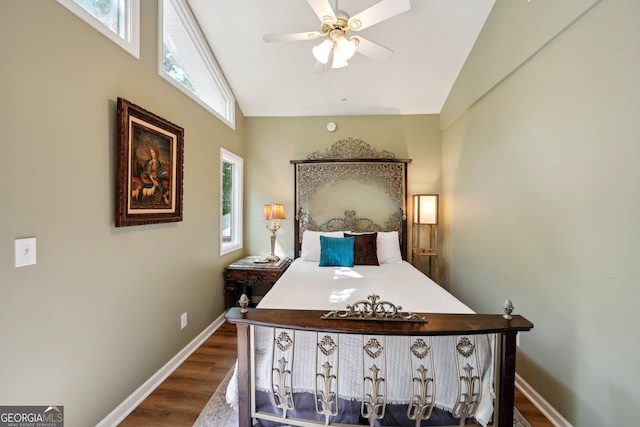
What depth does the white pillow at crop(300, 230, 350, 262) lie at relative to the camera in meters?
3.38

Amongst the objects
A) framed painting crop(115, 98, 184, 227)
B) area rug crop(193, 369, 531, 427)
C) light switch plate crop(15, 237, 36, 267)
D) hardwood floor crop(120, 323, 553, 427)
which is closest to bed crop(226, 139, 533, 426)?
area rug crop(193, 369, 531, 427)

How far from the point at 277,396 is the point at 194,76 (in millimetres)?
3078

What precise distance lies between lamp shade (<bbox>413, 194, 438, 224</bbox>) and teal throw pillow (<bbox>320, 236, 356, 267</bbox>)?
1.05 meters

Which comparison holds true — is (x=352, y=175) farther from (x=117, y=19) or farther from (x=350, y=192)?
(x=117, y=19)

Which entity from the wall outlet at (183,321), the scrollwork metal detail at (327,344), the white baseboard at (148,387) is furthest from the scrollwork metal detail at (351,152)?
the scrollwork metal detail at (327,344)

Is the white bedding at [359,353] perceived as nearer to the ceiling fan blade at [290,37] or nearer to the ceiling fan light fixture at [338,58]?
the ceiling fan light fixture at [338,58]

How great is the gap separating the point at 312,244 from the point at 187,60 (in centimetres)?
248

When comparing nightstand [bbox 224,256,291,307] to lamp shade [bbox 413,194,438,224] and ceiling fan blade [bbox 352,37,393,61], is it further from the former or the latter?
ceiling fan blade [bbox 352,37,393,61]

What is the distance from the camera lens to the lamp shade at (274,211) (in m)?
3.56

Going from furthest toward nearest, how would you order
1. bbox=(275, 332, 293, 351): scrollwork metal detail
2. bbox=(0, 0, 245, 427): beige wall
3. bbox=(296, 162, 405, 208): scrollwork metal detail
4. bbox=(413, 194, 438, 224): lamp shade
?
bbox=(296, 162, 405, 208): scrollwork metal detail
bbox=(413, 194, 438, 224): lamp shade
bbox=(275, 332, 293, 351): scrollwork metal detail
bbox=(0, 0, 245, 427): beige wall

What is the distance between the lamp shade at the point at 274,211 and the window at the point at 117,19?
6.94ft

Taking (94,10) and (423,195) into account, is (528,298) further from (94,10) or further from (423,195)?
(94,10)

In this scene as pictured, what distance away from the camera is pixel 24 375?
3.97 feet

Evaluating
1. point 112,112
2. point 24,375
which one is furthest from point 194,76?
point 24,375
